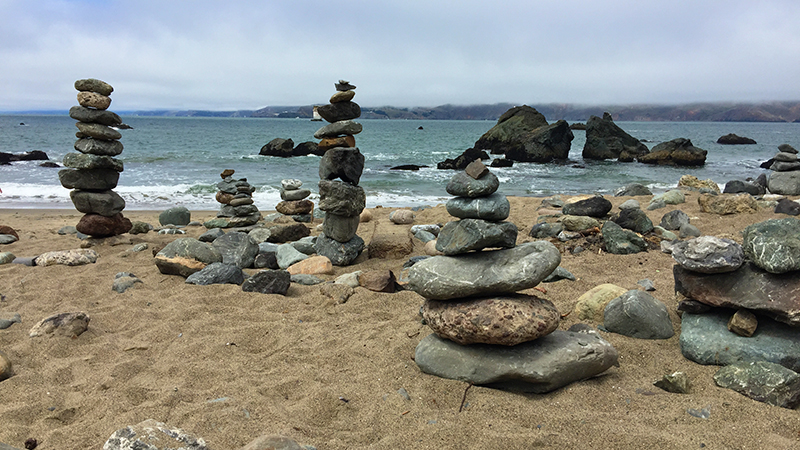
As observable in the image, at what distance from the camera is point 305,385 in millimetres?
4059

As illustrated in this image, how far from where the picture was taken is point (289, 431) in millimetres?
3344

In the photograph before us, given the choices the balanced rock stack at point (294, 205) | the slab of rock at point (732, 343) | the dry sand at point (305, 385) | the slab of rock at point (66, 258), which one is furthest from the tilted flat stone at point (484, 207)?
the balanced rock stack at point (294, 205)

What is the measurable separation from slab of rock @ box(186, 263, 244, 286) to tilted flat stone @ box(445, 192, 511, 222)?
11.6 feet

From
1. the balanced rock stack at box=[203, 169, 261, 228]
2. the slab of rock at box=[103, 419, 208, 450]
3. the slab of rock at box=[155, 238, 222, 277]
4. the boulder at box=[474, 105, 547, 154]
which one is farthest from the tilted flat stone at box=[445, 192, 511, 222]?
the boulder at box=[474, 105, 547, 154]

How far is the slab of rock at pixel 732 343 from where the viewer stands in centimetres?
409

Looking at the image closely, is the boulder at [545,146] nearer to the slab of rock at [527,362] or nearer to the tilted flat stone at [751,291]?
the tilted flat stone at [751,291]

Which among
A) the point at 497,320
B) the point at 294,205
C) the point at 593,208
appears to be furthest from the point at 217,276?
the point at 593,208

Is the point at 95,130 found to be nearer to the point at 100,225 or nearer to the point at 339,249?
the point at 100,225

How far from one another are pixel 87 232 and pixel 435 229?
6650 mm

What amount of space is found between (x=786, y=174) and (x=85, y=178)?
17.6 meters

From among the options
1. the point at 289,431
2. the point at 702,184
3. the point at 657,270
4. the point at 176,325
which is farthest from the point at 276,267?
the point at 702,184

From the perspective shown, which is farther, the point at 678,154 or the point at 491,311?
the point at 678,154

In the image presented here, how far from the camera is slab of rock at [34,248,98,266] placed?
294 inches

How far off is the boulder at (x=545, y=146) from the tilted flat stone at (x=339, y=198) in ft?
98.8
